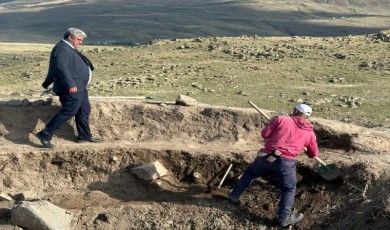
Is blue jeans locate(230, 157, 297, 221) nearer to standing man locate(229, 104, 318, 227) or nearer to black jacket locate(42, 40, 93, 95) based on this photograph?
standing man locate(229, 104, 318, 227)

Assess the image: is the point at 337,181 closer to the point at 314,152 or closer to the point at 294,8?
the point at 314,152

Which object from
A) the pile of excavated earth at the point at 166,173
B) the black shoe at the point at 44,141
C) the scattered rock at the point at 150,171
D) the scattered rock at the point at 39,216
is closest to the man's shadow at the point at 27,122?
the pile of excavated earth at the point at 166,173

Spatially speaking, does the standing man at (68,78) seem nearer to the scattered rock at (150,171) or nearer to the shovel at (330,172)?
the scattered rock at (150,171)

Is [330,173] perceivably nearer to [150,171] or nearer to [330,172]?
[330,172]

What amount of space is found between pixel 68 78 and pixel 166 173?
2132mm

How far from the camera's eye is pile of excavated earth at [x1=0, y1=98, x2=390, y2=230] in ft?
24.0

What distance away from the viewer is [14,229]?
7.27m

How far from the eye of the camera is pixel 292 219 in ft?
22.8

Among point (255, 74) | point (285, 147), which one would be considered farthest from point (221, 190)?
point (255, 74)

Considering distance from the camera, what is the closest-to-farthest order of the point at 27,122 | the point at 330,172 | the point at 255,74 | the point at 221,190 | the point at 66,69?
the point at 330,172 < the point at 66,69 < the point at 221,190 < the point at 27,122 < the point at 255,74

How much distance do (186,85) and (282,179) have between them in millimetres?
11526

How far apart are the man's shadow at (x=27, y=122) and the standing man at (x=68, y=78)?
2.09 ft

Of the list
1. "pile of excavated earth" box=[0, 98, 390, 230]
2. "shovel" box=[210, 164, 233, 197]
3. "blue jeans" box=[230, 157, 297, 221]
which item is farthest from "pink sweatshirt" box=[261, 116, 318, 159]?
"shovel" box=[210, 164, 233, 197]

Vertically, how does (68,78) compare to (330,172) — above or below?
above
